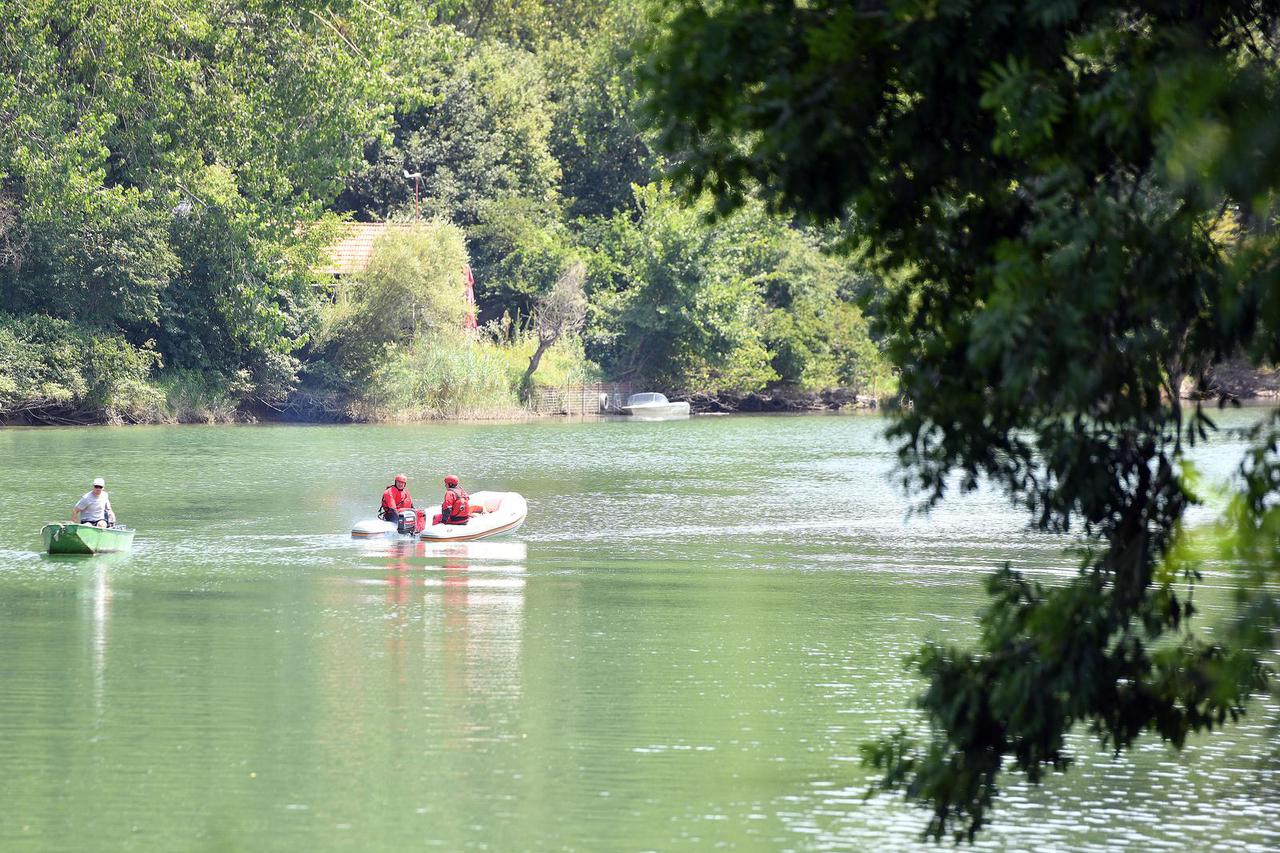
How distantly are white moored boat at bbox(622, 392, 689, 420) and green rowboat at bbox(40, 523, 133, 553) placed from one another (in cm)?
4326

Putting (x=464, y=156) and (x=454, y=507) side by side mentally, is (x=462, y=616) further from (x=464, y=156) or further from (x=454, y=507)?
(x=464, y=156)

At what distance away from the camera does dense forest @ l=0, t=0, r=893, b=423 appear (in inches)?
2010

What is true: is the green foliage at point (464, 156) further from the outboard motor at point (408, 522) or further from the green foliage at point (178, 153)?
the outboard motor at point (408, 522)

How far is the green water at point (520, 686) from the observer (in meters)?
11.1

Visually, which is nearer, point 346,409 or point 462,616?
point 462,616

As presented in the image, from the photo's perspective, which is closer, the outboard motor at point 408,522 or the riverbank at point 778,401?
the outboard motor at point 408,522

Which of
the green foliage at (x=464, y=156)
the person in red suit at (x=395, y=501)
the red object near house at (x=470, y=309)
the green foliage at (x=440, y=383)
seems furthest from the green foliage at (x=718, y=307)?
the person in red suit at (x=395, y=501)

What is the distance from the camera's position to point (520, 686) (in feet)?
50.9

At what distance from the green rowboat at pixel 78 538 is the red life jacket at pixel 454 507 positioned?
4.75m

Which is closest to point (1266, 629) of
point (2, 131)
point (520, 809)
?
point (520, 809)

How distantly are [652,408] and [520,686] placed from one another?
173ft

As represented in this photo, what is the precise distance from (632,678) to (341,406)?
46.7 meters

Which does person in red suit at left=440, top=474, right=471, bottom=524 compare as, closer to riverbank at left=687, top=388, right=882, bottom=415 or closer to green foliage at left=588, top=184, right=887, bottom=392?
green foliage at left=588, top=184, right=887, bottom=392

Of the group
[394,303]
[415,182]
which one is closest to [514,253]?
[415,182]
